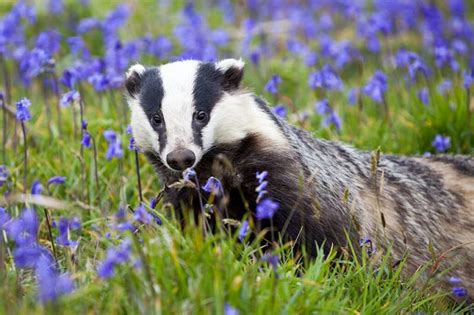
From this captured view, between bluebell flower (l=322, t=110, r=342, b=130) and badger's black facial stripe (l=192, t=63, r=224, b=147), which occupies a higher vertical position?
badger's black facial stripe (l=192, t=63, r=224, b=147)

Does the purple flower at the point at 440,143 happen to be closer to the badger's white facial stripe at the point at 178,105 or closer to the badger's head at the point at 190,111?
the badger's head at the point at 190,111

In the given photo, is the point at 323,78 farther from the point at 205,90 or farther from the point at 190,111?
the point at 190,111

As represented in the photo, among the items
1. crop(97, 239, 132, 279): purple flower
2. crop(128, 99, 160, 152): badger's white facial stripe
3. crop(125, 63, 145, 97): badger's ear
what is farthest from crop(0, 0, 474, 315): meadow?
crop(125, 63, 145, 97): badger's ear

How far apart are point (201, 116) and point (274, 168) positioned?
0.40 m

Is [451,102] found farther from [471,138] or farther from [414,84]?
[414,84]

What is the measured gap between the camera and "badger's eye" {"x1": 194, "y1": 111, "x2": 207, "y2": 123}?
3.86m

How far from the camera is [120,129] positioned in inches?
216

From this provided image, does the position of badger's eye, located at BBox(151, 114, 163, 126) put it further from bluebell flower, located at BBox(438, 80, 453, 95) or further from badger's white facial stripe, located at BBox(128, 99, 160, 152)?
bluebell flower, located at BBox(438, 80, 453, 95)

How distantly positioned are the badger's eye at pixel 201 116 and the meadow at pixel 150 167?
445mm

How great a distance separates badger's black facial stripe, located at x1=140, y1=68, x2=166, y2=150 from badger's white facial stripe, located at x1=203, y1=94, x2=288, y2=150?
0.67 ft

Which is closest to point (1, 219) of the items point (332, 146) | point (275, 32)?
point (332, 146)

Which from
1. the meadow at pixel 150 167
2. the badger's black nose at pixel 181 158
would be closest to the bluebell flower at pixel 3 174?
the meadow at pixel 150 167

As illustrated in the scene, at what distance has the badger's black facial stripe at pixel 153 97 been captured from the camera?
3857mm

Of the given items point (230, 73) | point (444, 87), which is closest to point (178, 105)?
point (230, 73)
